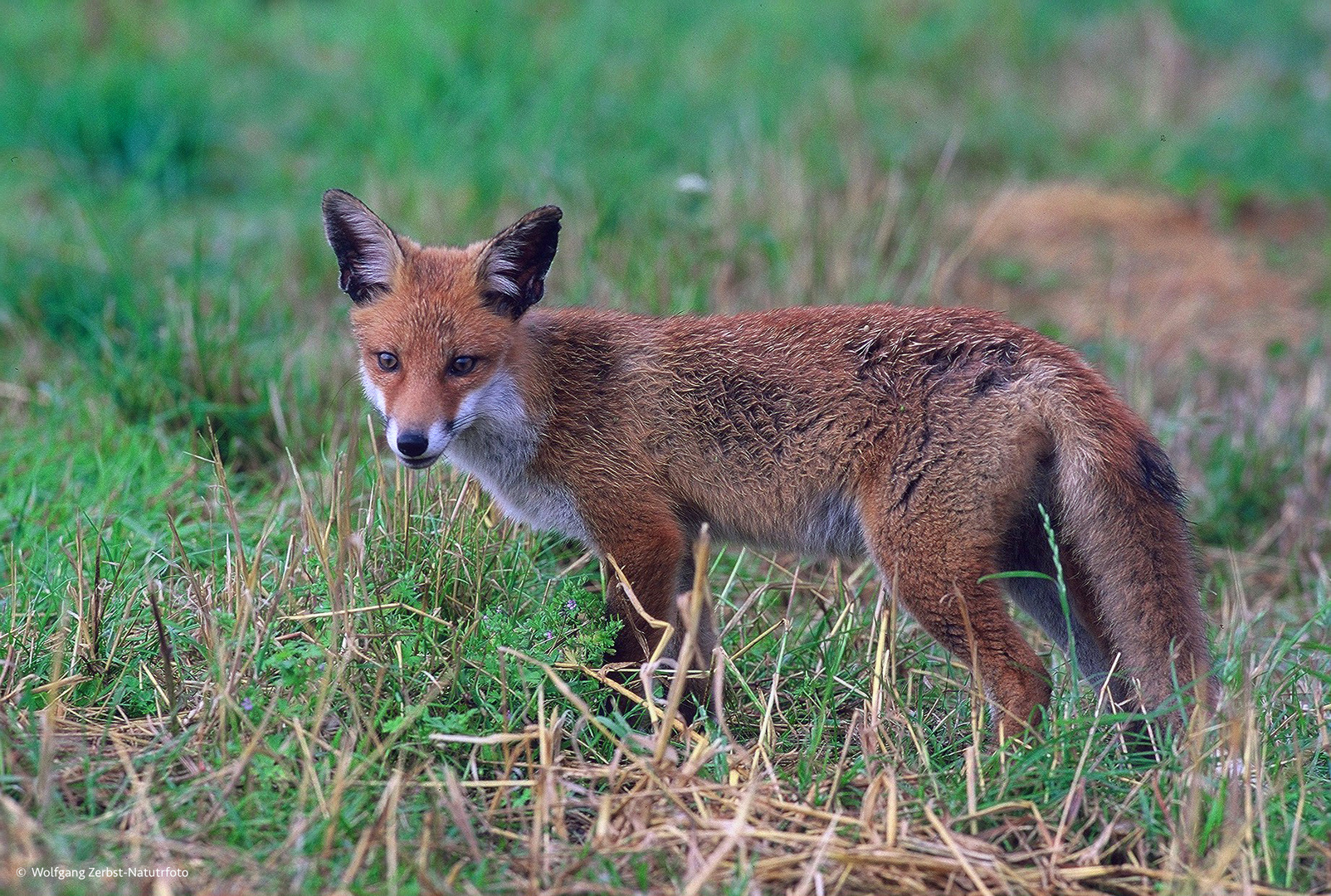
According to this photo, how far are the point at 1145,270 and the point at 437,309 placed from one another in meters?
6.52

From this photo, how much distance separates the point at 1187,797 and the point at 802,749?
3.66ft

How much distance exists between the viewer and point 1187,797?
135 inches

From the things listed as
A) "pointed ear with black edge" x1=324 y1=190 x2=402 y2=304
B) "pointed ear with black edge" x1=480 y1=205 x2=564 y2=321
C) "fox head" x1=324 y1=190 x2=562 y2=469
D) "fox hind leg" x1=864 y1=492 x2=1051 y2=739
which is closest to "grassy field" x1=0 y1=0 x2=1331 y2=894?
"fox hind leg" x1=864 y1=492 x2=1051 y2=739

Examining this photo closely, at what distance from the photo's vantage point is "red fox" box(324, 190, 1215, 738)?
3.94 meters

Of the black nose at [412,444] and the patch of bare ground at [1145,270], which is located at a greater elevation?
the black nose at [412,444]

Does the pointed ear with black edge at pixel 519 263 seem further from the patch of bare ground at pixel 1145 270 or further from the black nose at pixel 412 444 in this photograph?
the patch of bare ground at pixel 1145 270

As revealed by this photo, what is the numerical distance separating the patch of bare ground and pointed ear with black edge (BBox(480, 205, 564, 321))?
337cm

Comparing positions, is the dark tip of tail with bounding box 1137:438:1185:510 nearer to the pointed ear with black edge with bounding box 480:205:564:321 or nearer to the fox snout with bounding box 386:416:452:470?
the pointed ear with black edge with bounding box 480:205:564:321

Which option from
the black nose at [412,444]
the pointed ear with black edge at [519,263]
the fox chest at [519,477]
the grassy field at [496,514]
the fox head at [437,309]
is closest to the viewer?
the grassy field at [496,514]

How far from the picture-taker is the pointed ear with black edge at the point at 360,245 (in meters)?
4.33

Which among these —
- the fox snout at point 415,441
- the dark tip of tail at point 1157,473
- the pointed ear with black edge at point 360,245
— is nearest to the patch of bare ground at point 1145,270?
the dark tip of tail at point 1157,473

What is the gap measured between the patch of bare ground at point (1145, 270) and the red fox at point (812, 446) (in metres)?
3.02

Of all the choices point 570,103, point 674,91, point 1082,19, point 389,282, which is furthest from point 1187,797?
point 1082,19

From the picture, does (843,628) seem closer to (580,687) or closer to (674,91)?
(580,687)
